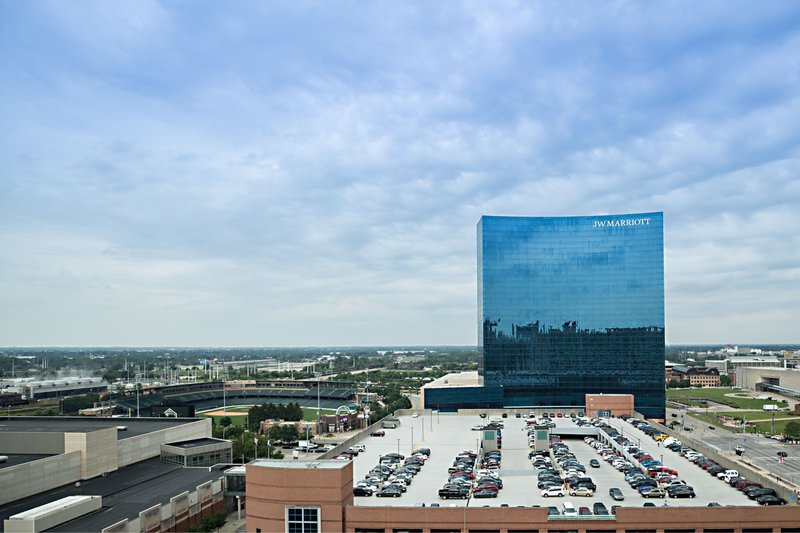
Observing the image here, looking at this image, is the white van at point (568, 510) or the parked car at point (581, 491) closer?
the white van at point (568, 510)

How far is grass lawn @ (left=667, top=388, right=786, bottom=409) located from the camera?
6033 inches

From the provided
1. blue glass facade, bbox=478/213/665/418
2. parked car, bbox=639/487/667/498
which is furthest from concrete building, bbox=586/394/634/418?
parked car, bbox=639/487/667/498

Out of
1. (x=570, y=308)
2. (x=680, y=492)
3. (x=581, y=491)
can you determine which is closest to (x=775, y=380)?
(x=570, y=308)

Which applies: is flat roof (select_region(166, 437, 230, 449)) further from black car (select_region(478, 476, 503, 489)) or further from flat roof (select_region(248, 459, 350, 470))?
black car (select_region(478, 476, 503, 489))

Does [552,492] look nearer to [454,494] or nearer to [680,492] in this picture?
[454,494]

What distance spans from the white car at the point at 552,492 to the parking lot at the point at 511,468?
0.38 meters

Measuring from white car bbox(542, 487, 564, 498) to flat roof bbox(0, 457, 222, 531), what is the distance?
26.5 m

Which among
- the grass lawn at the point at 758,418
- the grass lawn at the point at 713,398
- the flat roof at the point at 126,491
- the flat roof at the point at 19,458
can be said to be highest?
the flat roof at the point at 19,458

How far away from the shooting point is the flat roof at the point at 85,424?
5978 cm

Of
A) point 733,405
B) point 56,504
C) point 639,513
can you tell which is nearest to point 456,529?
point 639,513

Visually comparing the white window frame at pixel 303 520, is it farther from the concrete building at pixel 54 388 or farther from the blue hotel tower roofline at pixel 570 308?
the concrete building at pixel 54 388

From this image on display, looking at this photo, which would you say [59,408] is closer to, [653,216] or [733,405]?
[653,216]

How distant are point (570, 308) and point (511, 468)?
7734 cm

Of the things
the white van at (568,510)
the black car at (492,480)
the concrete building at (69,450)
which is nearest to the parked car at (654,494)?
the white van at (568,510)
